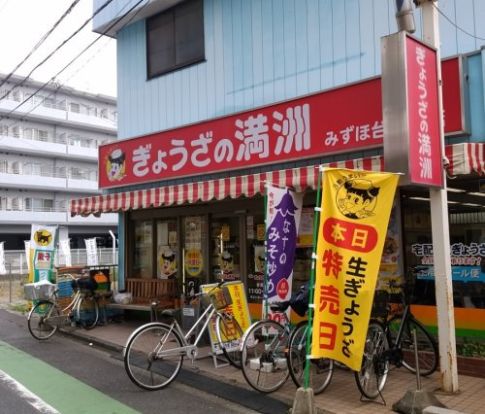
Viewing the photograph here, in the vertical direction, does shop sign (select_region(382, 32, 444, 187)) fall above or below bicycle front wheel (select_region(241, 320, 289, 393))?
above

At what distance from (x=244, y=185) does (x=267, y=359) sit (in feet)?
9.59

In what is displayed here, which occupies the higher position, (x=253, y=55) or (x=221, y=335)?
(x=253, y=55)

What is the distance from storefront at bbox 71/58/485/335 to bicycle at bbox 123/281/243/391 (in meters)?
1.86

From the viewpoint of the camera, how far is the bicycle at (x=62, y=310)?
33.7 ft

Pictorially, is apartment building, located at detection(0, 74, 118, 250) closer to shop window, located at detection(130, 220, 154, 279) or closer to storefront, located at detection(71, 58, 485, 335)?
shop window, located at detection(130, 220, 154, 279)

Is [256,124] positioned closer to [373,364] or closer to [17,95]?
[373,364]

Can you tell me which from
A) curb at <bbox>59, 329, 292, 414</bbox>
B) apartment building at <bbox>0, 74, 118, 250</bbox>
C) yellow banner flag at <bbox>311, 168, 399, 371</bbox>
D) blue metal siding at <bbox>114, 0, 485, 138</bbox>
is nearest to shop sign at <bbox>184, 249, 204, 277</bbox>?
blue metal siding at <bbox>114, 0, 485, 138</bbox>

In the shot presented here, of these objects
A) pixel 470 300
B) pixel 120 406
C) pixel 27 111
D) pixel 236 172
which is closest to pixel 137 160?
pixel 236 172

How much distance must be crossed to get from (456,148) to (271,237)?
2.46m

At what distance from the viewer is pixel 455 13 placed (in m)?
7.22

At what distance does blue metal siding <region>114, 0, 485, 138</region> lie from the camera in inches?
313

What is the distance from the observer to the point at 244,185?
818 centimetres

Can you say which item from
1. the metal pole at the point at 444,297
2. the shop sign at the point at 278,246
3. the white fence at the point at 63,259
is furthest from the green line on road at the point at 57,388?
the white fence at the point at 63,259

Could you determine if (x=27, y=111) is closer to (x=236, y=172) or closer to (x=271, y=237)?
(x=236, y=172)
